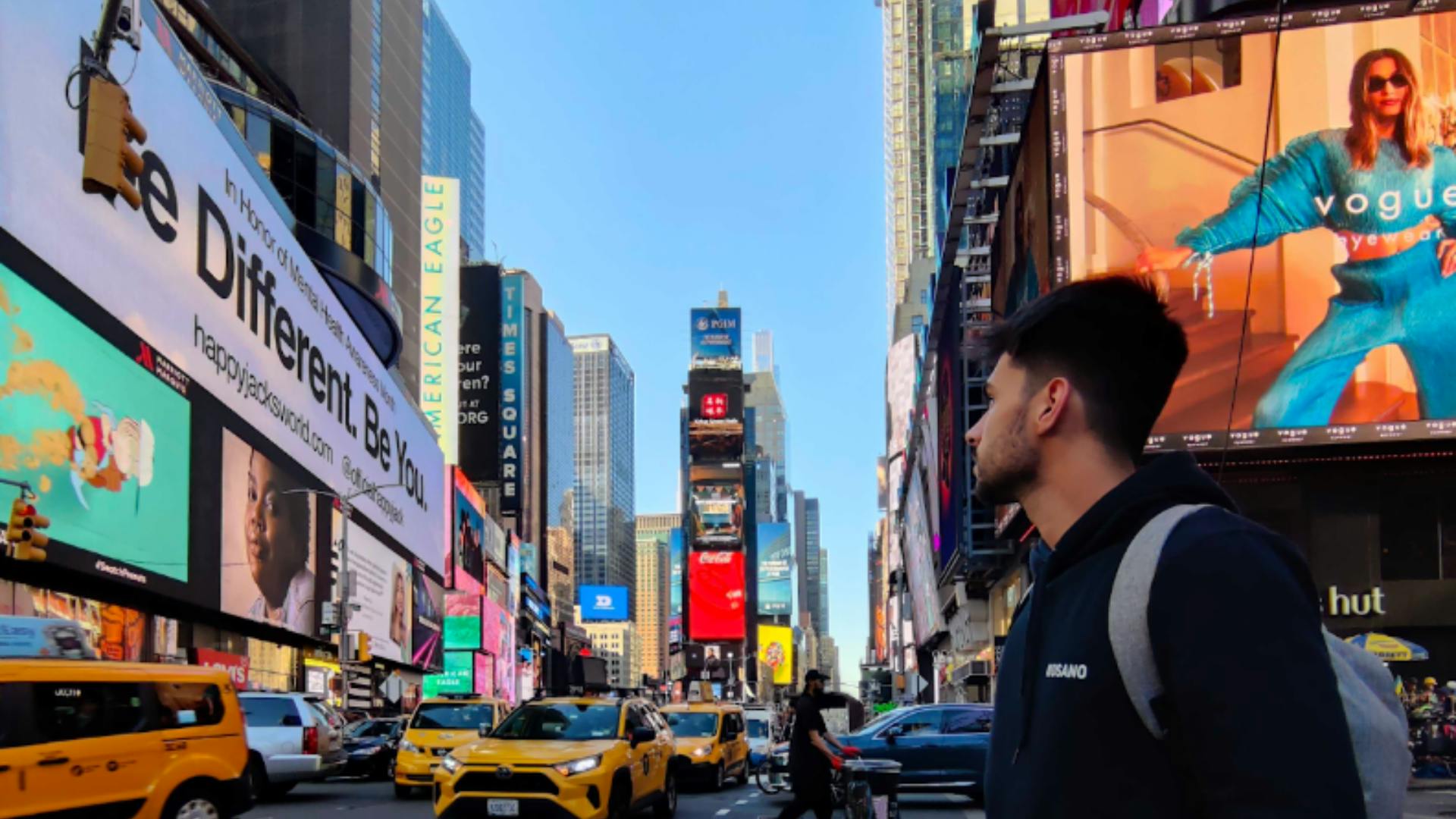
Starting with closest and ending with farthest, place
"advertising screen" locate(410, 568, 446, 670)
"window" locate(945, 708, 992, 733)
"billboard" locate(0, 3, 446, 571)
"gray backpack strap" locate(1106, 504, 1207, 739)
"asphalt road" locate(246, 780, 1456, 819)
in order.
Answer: "gray backpack strap" locate(1106, 504, 1207, 739), "asphalt road" locate(246, 780, 1456, 819), "window" locate(945, 708, 992, 733), "billboard" locate(0, 3, 446, 571), "advertising screen" locate(410, 568, 446, 670)

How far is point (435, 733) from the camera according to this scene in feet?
71.9

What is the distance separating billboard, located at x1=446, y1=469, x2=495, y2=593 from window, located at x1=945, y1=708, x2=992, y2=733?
67323 mm

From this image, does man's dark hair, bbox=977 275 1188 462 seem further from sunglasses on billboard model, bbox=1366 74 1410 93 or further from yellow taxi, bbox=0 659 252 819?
sunglasses on billboard model, bbox=1366 74 1410 93

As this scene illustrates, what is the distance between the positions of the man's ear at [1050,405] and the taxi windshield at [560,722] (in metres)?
13.3

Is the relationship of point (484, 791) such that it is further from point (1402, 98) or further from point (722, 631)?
point (722, 631)

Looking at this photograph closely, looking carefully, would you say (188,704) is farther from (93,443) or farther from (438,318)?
(438,318)

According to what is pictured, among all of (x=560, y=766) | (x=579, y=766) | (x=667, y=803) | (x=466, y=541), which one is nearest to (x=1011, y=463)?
(x=560, y=766)

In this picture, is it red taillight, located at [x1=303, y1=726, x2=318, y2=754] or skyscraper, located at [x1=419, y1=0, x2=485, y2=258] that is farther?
skyscraper, located at [x1=419, y1=0, x2=485, y2=258]

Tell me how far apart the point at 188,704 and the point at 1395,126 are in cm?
3807

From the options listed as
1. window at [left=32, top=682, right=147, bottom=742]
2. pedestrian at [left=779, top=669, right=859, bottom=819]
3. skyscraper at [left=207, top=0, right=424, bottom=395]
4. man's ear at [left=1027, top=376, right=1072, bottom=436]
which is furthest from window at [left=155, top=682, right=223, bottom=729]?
skyscraper at [left=207, top=0, right=424, bottom=395]

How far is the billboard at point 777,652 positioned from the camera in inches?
6944

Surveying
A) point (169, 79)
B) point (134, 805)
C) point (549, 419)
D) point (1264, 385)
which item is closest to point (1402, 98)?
point (1264, 385)

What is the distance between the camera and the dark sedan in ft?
88.4

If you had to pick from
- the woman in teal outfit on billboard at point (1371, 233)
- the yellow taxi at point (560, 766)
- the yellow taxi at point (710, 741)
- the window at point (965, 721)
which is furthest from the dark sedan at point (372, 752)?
the woman in teal outfit on billboard at point (1371, 233)
